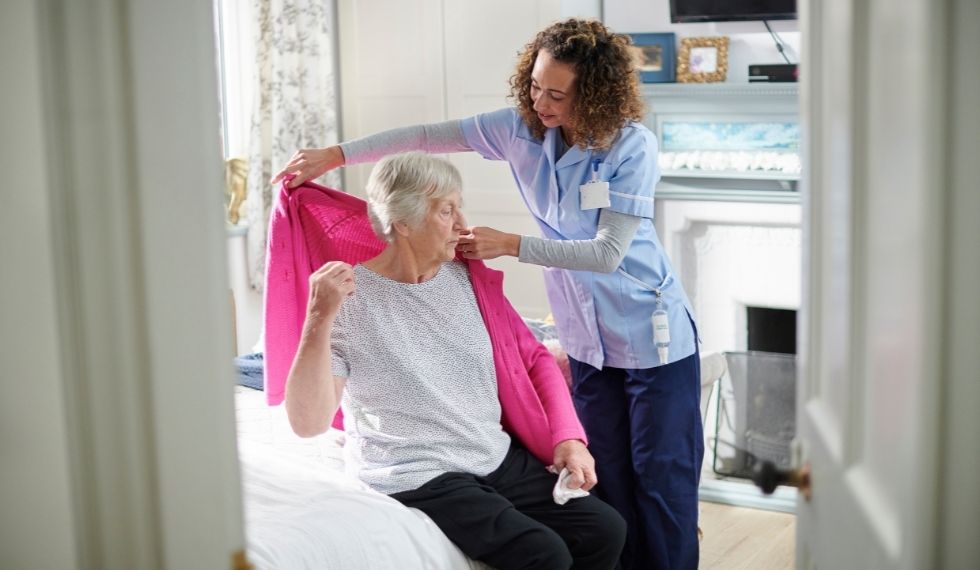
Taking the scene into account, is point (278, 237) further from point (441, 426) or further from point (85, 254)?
point (85, 254)

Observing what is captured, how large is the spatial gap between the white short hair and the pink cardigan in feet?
0.47

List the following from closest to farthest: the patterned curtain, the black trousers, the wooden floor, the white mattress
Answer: the white mattress → the black trousers → the wooden floor → the patterned curtain

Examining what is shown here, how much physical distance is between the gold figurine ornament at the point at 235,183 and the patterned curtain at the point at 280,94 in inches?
2.8

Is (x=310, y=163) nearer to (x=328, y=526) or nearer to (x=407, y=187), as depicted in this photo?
(x=407, y=187)

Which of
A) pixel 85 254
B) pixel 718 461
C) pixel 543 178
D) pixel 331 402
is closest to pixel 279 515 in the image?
pixel 331 402

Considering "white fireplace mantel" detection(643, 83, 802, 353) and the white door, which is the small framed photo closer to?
"white fireplace mantel" detection(643, 83, 802, 353)

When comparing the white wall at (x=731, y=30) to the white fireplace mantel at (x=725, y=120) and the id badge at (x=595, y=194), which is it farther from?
the id badge at (x=595, y=194)

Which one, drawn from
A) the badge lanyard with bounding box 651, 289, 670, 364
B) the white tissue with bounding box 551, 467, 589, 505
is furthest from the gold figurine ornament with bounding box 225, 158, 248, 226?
the white tissue with bounding box 551, 467, 589, 505

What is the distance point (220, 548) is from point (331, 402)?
128 centimetres

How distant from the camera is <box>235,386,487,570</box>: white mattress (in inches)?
80.3

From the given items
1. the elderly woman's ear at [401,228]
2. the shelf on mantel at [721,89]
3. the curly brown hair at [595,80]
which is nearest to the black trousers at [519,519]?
the elderly woman's ear at [401,228]

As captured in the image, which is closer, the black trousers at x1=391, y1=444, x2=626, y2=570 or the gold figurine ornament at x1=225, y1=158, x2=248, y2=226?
the black trousers at x1=391, y1=444, x2=626, y2=570

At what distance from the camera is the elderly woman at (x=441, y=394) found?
2.21 meters

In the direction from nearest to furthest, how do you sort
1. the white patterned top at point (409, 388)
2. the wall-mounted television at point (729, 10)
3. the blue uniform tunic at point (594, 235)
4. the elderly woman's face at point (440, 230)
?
the white patterned top at point (409, 388)
the elderly woman's face at point (440, 230)
the blue uniform tunic at point (594, 235)
the wall-mounted television at point (729, 10)
